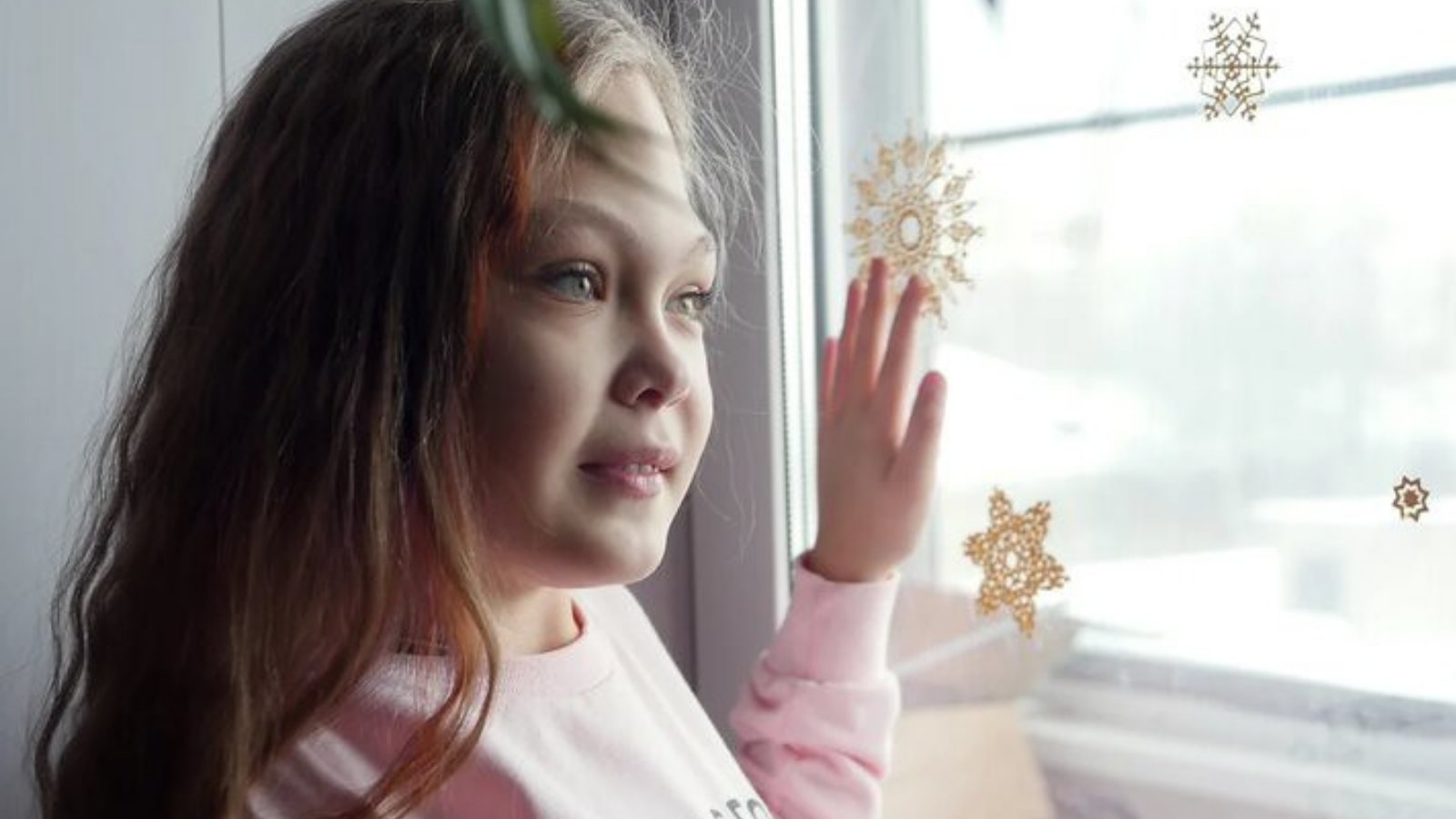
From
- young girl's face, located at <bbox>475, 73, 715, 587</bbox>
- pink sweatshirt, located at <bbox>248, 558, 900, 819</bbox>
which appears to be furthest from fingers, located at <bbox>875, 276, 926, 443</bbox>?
young girl's face, located at <bbox>475, 73, 715, 587</bbox>

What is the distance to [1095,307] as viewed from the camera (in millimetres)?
828

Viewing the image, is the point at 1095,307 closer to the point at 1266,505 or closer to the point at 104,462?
the point at 1266,505

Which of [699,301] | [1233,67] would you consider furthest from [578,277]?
[1233,67]

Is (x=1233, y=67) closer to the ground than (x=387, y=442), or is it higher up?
higher up

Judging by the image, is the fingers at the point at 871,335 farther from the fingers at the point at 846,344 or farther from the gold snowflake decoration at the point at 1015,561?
the gold snowflake decoration at the point at 1015,561

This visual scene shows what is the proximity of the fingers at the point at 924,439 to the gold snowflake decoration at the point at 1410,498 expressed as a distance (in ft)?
0.87

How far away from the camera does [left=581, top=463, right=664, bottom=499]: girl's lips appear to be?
69cm

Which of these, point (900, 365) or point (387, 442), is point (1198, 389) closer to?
point (900, 365)

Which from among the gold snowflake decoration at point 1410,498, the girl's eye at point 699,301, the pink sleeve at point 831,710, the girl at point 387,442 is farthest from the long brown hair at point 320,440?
the gold snowflake decoration at point 1410,498

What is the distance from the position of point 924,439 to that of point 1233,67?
11.0 inches

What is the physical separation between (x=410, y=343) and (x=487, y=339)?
1.4 inches

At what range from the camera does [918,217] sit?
0.91m

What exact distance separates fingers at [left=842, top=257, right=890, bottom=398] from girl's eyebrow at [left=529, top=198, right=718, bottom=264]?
0.25m

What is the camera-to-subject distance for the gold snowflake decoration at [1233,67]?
743 millimetres
